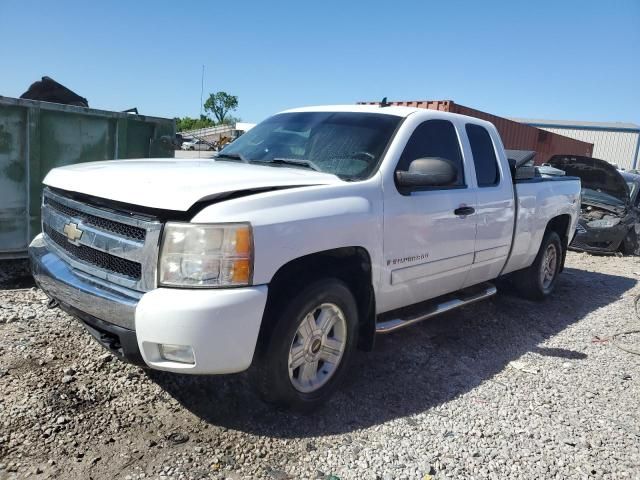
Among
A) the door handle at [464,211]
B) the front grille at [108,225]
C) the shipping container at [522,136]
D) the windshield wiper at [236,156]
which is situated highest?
the shipping container at [522,136]

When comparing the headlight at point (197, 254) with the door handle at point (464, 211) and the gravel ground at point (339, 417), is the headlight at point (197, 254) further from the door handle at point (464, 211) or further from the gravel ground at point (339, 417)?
the door handle at point (464, 211)

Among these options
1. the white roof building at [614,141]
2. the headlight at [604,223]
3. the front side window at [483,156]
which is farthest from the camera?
the white roof building at [614,141]

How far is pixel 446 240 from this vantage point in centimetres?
393

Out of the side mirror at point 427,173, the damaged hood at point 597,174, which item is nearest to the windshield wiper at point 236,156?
the side mirror at point 427,173

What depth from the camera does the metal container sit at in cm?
505

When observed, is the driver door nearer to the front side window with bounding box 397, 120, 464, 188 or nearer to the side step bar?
the front side window with bounding box 397, 120, 464, 188

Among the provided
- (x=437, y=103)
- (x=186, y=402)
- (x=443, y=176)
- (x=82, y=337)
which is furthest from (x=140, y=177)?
(x=437, y=103)

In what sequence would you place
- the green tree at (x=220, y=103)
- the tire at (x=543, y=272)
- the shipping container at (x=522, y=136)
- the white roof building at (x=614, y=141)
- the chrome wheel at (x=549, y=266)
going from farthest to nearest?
the green tree at (x=220, y=103) → the white roof building at (x=614, y=141) → the shipping container at (x=522, y=136) → the chrome wheel at (x=549, y=266) → the tire at (x=543, y=272)

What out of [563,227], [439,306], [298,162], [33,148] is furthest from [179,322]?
[563,227]

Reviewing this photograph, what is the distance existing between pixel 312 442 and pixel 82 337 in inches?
77.0

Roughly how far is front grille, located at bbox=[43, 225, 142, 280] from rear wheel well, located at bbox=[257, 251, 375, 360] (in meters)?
0.69

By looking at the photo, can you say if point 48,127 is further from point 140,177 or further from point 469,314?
point 469,314

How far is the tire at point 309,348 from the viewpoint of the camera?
284 cm

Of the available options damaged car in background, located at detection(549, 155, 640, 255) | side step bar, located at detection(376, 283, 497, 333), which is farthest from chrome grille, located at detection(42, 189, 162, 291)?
damaged car in background, located at detection(549, 155, 640, 255)
